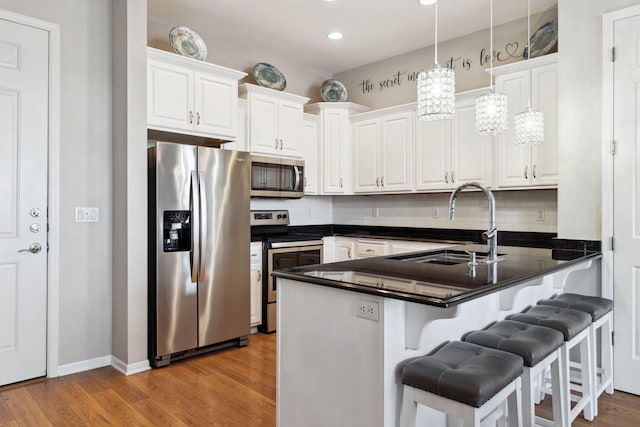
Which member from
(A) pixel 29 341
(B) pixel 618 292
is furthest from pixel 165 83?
(B) pixel 618 292

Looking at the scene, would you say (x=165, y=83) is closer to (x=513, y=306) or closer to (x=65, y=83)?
(x=65, y=83)

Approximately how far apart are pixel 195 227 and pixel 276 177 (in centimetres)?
136

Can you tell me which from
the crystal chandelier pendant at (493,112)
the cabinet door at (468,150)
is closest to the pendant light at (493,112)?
the crystal chandelier pendant at (493,112)

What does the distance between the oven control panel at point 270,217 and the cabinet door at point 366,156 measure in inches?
37.7

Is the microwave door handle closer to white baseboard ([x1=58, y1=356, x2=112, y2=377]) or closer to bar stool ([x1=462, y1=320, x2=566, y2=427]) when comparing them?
white baseboard ([x1=58, y1=356, x2=112, y2=377])

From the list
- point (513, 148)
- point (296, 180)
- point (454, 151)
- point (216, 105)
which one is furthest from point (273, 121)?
point (513, 148)

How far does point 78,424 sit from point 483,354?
2.21 m

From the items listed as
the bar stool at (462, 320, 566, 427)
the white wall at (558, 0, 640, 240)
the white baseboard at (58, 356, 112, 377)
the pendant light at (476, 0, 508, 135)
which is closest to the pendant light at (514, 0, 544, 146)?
the pendant light at (476, 0, 508, 135)

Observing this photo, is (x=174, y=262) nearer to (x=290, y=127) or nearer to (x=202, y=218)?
(x=202, y=218)

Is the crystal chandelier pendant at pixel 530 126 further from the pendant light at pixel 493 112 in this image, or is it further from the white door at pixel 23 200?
the white door at pixel 23 200

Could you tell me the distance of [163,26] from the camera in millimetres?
4145

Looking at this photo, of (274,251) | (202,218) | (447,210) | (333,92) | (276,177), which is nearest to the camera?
(202,218)

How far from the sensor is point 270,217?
15.5ft

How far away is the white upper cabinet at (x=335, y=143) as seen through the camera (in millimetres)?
5160
